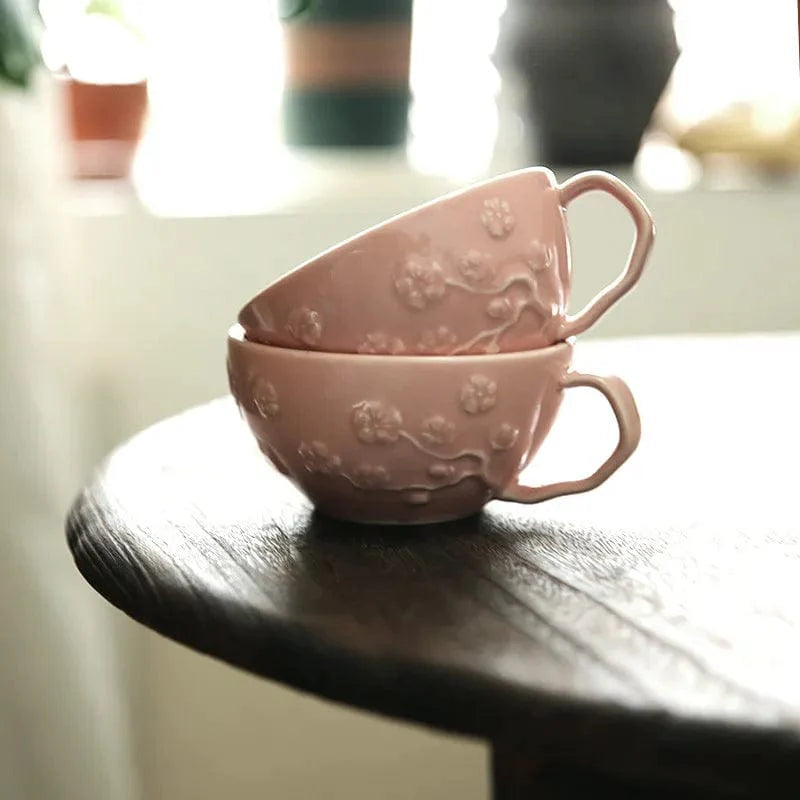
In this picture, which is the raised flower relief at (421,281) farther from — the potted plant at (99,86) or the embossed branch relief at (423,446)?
the potted plant at (99,86)

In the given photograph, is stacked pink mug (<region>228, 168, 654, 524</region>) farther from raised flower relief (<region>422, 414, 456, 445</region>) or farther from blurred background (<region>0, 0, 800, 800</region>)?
blurred background (<region>0, 0, 800, 800</region>)

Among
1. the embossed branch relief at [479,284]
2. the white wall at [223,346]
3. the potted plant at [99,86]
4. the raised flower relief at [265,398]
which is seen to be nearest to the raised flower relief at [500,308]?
the embossed branch relief at [479,284]

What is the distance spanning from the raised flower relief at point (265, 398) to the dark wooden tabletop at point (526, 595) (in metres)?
0.05

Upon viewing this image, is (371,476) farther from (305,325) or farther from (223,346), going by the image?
(223,346)

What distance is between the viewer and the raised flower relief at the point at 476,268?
1.77 ft

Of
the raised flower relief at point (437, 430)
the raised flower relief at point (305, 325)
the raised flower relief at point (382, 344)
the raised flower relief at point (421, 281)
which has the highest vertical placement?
the raised flower relief at point (421, 281)

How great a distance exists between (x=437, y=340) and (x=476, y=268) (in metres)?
0.03

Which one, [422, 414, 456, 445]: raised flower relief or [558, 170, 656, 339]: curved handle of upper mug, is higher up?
[558, 170, 656, 339]: curved handle of upper mug

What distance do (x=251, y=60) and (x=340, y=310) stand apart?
46.3 inches

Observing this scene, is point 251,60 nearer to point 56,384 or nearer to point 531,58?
point 531,58

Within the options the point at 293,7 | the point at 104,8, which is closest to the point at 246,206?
the point at 104,8

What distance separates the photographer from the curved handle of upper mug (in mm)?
581

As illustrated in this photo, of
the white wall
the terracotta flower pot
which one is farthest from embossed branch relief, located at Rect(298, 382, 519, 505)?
the terracotta flower pot

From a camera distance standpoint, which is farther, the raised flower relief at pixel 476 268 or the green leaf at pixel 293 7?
the green leaf at pixel 293 7
